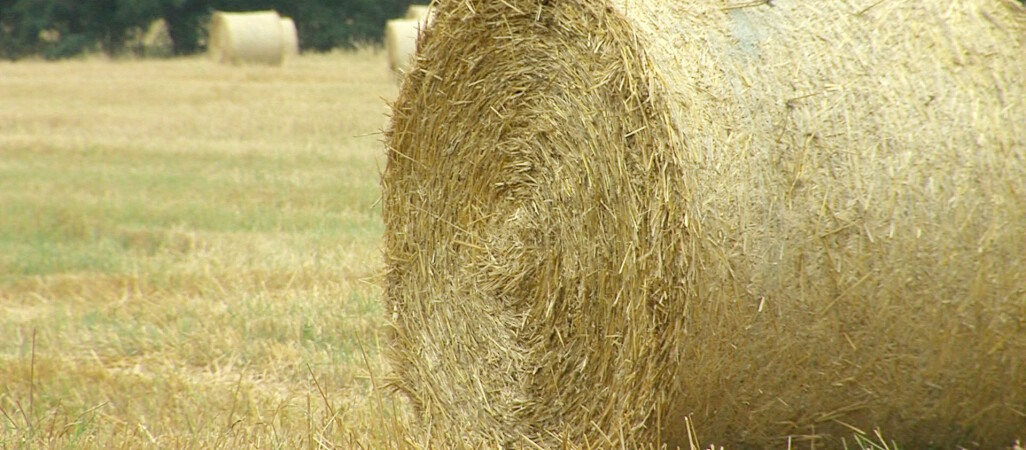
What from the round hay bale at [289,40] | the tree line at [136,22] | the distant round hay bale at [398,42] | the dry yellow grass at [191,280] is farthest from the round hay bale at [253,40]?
the tree line at [136,22]

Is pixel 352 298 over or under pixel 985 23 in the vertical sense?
under

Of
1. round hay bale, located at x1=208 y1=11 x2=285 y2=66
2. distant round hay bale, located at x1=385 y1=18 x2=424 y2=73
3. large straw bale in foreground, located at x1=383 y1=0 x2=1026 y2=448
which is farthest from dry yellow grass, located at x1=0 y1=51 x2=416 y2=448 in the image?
round hay bale, located at x1=208 y1=11 x2=285 y2=66

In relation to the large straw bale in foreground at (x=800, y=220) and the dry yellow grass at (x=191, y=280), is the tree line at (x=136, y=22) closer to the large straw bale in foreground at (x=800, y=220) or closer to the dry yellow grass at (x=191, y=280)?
the dry yellow grass at (x=191, y=280)

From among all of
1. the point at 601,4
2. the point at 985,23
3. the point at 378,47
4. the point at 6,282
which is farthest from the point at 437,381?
the point at 378,47

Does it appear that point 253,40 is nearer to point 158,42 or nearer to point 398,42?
point 398,42

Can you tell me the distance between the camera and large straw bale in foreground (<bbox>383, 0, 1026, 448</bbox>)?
289 cm

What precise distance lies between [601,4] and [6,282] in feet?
14.4

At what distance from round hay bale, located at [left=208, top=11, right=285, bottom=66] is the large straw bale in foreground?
57.4 ft

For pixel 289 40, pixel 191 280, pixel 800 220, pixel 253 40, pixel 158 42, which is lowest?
pixel 158 42

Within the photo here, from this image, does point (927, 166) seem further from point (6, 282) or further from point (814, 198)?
point (6, 282)

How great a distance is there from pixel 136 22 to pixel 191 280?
82.1ft

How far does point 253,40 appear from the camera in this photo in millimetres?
20125

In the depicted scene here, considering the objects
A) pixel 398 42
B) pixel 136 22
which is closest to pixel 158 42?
pixel 136 22

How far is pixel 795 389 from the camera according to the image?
2.97 meters
